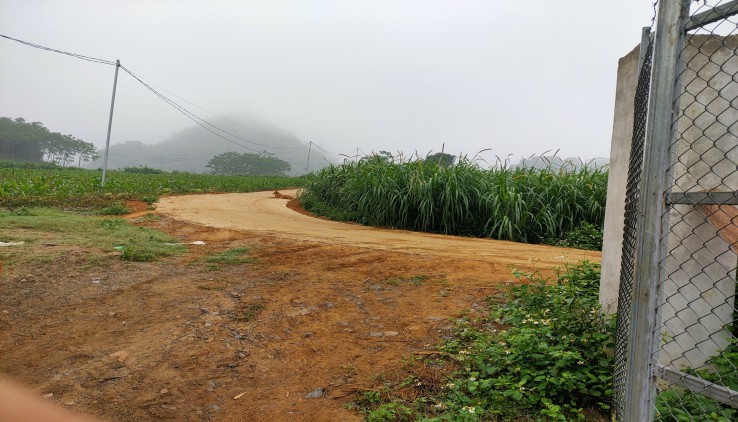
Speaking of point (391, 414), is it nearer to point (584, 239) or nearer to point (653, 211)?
point (653, 211)

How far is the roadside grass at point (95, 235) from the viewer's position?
247 inches

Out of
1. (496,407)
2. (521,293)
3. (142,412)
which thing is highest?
(521,293)

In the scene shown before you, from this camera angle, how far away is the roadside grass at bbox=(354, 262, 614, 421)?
268cm

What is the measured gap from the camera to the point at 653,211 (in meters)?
1.90

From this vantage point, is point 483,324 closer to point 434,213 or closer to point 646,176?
point 646,176

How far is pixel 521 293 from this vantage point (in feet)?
14.5

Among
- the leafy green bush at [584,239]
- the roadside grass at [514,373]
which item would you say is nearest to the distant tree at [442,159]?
the leafy green bush at [584,239]

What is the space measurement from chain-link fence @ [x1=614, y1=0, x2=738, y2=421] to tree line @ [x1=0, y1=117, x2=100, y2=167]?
102060mm

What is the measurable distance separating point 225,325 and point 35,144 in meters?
116

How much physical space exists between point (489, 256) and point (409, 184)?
4903 millimetres

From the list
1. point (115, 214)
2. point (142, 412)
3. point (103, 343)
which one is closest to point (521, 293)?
point (142, 412)

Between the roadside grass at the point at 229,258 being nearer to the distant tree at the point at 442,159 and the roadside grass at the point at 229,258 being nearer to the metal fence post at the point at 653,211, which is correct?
the metal fence post at the point at 653,211

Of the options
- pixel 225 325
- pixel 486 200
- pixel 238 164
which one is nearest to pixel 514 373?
pixel 225 325

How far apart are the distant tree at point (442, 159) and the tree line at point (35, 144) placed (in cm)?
9408
